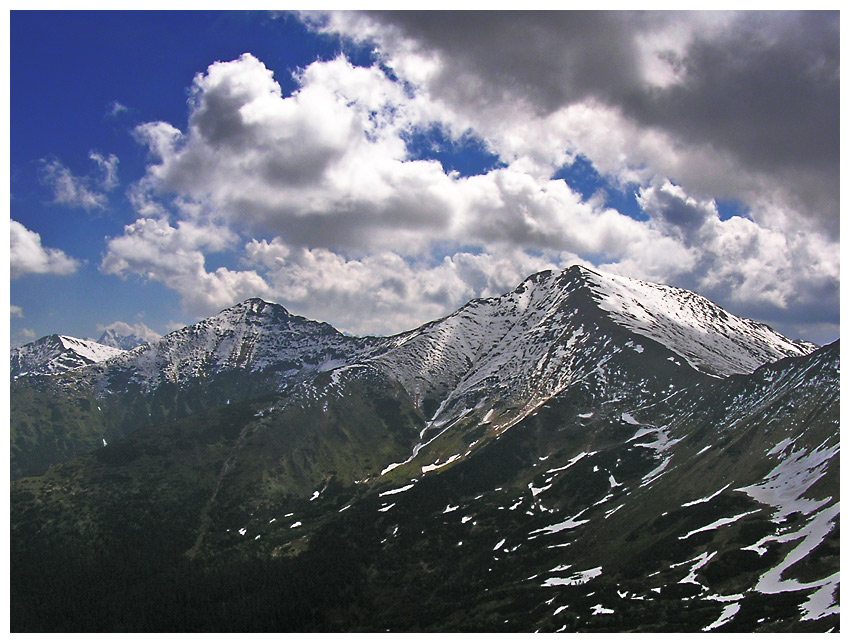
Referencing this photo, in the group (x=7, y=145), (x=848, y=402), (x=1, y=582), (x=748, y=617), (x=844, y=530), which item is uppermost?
(x=7, y=145)

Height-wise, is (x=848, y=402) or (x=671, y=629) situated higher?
(x=848, y=402)

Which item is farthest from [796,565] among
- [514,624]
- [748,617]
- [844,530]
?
[514,624]

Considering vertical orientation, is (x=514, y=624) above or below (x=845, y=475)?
below

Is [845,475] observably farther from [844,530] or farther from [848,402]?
[844,530]

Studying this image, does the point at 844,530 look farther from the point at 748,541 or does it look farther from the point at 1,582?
the point at 1,582

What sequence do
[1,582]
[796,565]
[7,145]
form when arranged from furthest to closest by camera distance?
[796,565]
[1,582]
[7,145]

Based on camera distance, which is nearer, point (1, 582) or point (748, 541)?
point (1, 582)
